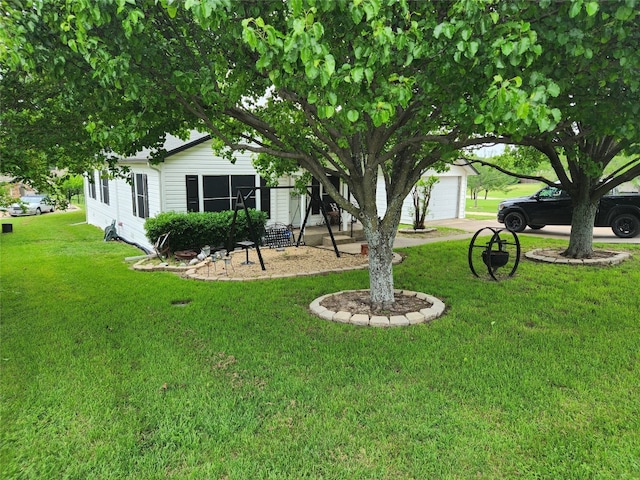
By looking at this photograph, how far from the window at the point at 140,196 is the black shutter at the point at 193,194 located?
54.2 inches

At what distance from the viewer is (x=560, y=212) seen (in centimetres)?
1359

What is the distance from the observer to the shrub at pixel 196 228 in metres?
9.60

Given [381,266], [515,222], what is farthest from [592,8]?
[515,222]

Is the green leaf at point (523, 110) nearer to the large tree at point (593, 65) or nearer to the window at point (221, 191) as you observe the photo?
the large tree at point (593, 65)

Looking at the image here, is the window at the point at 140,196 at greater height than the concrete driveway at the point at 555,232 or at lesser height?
greater

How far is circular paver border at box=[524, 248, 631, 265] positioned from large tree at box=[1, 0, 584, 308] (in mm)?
5021

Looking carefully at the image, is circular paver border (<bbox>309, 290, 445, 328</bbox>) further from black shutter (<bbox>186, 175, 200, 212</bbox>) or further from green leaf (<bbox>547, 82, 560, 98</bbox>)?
black shutter (<bbox>186, 175, 200, 212</bbox>)

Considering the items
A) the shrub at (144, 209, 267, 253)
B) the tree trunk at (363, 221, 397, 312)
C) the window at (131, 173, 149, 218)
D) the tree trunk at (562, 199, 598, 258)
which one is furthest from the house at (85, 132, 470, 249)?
the tree trunk at (562, 199, 598, 258)

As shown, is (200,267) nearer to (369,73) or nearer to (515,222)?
(369,73)

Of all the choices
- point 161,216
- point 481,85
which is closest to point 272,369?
point 481,85

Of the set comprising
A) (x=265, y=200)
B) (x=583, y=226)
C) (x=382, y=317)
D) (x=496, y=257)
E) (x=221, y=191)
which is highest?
(x=221, y=191)

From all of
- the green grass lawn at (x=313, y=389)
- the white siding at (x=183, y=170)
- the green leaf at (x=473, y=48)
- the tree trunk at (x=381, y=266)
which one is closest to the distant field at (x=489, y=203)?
the white siding at (x=183, y=170)

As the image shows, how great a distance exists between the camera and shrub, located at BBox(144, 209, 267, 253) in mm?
9602

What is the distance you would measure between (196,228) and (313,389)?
714 cm
